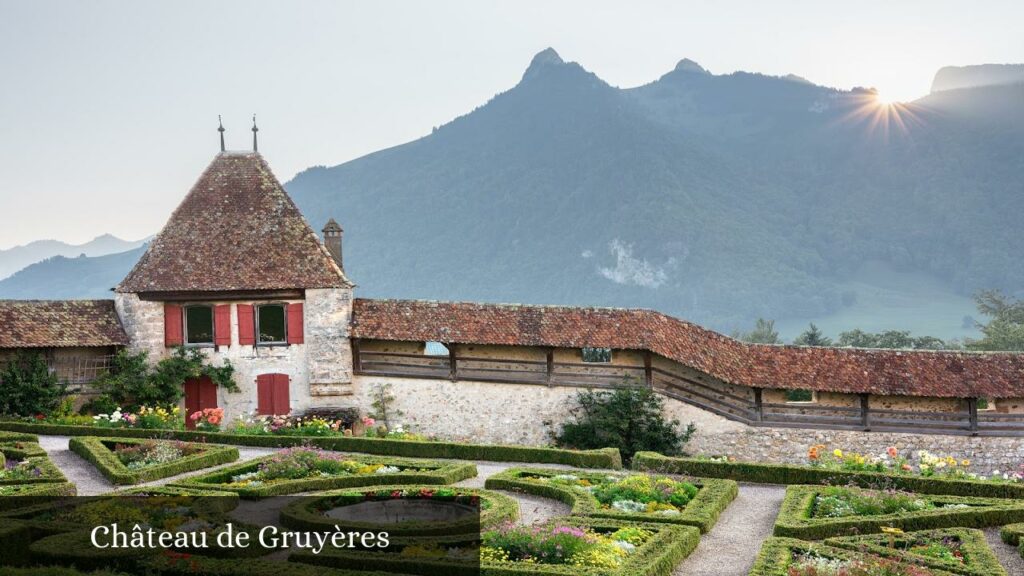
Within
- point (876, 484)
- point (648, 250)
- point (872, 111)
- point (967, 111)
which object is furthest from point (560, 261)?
point (876, 484)

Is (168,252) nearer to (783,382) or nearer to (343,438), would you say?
(343,438)

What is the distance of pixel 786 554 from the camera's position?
15.5 metres

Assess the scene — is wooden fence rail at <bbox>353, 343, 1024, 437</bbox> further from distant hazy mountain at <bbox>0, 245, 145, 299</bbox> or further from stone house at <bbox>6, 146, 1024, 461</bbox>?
distant hazy mountain at <bbox>0, 245, 145, 299</bbox>

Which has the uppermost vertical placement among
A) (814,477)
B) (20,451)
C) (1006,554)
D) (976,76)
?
(976,76)

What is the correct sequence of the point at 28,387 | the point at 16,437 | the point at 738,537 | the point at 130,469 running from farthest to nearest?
the point at 28,387 < the point at 16,437 < the point at 130,469 < the point at 738,537

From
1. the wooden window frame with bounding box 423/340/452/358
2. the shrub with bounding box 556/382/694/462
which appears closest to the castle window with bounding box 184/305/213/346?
the wooden window frame with bounding box 423/340/452/358

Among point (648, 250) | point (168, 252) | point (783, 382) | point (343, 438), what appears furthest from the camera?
point (648, 250)

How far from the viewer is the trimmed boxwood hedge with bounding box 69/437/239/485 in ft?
71.0

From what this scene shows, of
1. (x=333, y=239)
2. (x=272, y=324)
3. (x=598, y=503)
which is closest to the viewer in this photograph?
(x=598, y=503)

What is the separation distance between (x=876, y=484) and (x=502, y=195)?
142626 mm

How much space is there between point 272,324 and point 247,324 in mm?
739

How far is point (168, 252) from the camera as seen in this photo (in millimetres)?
34312

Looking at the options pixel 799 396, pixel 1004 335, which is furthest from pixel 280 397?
pixel 1004 335

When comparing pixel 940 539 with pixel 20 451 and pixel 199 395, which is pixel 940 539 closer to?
pixel 20 451
